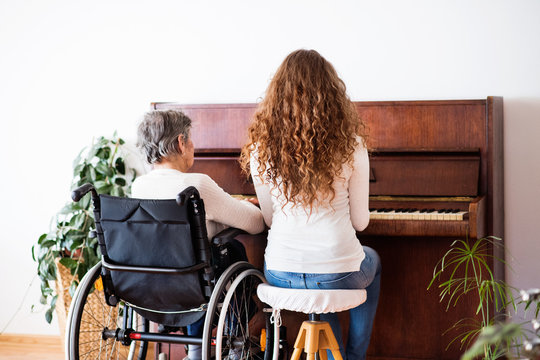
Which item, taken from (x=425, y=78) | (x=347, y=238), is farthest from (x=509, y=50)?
(x=347, y=238)

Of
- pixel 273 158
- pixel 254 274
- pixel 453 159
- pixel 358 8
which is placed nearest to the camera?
pixel 273 158

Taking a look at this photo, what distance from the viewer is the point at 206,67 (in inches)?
136

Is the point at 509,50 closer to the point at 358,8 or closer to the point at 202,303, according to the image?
the point at 358,8

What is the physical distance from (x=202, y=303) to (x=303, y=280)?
0.35m

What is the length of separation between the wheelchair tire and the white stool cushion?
17cm

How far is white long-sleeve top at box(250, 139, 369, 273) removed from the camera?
2.20m

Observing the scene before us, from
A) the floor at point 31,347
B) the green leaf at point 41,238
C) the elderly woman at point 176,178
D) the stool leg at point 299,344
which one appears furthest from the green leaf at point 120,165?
the stool leg at point 299,344

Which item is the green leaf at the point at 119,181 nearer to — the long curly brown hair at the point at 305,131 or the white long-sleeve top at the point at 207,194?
the white long-sleeve top at the point at 207,194

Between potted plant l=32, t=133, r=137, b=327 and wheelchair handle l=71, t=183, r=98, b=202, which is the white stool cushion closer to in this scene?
wheelchair handle l=71, t=183, r=98, b=202

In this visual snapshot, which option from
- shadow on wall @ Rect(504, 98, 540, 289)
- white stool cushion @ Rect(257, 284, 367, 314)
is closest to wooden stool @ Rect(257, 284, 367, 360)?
white stool cushion @ Rect(257, 284, 367, 314)

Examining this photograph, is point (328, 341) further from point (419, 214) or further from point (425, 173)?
point (425, 173)

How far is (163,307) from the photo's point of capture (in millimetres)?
2311

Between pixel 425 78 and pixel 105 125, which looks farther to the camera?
pixel 105 125

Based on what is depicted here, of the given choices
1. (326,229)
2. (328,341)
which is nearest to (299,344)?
(328,341)
